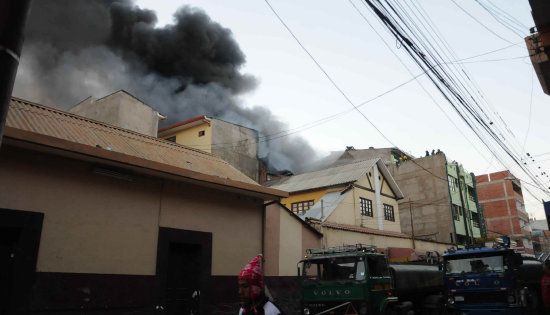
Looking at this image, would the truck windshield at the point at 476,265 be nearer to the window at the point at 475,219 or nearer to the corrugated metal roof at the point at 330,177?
the corrugated metal roof at the point at 330,177

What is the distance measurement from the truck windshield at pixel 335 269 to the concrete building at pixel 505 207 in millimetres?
50968

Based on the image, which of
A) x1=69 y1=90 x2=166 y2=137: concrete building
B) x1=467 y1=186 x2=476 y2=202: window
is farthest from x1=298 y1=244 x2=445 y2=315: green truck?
x1=467 y1=186 x2=476 y2=202: window

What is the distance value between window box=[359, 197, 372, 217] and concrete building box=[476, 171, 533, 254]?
32858 mm

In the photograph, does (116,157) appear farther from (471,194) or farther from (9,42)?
(471,194)

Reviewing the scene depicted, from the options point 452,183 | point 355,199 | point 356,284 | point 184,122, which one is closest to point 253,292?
point 356,284

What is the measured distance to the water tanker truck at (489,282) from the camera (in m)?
11.1

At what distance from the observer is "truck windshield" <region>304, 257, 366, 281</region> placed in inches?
414

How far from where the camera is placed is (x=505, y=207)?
179 ft

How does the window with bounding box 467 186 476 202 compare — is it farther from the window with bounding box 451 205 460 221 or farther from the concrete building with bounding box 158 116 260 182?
the concrete building with bounding box 158 116 260 182

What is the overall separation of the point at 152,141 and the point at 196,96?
2620cm

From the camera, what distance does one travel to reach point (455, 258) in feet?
41.9

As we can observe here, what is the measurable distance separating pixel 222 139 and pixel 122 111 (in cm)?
1083

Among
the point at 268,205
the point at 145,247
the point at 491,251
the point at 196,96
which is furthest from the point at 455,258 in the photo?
the point at 196,96

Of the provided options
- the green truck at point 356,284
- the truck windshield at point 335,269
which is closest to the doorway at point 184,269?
the green truck at point 356,284
